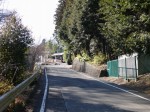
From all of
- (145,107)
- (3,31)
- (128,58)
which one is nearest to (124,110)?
(145,107)

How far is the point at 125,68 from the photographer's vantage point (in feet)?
100

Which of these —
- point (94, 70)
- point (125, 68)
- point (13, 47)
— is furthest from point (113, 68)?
point (13, 47)

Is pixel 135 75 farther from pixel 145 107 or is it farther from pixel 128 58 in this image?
pixel 145 107

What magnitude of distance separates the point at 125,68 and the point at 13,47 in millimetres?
11810

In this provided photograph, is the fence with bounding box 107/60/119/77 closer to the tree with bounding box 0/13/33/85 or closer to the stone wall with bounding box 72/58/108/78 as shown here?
the stone wall with bounding box 72/58/108/78

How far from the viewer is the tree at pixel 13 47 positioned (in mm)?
19062

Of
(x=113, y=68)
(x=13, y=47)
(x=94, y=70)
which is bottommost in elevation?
(x=94, y=70)

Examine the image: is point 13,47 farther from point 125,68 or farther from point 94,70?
point 94,70

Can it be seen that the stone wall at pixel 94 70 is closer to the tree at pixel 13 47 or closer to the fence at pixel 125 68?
the fence at pixel 125 68

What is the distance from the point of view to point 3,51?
67.5 ft

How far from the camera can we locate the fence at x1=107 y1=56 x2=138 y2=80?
2900 centimetres

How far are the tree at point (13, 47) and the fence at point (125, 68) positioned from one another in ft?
29.7

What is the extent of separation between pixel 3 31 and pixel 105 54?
32.1m

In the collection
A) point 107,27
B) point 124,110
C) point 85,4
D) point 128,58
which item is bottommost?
point 124,110
